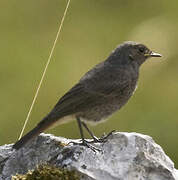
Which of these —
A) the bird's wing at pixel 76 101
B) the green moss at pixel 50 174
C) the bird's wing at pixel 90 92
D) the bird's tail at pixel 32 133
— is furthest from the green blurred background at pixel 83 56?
the green moss at pixel 50 174

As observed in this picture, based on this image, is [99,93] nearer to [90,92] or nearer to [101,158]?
[90,92]

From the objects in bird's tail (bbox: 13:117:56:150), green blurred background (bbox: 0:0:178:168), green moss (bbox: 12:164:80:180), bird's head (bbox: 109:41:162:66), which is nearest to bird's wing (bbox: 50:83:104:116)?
bird's tail (bbox: 13:117:56:150)

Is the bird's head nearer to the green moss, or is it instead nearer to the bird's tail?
the bird's tail

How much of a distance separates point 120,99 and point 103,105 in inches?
9.7

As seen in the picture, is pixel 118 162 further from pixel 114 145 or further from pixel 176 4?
pixel 176 4

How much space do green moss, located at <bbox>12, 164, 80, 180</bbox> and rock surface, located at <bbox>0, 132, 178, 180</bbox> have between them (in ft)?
0.26

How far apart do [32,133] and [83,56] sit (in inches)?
217

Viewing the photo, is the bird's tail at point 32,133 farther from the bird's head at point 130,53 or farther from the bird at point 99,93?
the bird's head at point 130,53

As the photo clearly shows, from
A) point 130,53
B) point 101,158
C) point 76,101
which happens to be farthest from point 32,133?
point 130,53

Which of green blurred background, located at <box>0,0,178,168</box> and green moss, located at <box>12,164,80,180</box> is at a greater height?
green moss, located at <box>12,164,80,180</box>

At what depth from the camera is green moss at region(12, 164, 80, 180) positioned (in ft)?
27.3

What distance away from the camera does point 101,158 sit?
8.65 metres

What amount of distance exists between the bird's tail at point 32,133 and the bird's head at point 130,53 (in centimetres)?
141

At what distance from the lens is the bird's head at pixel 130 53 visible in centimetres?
997
